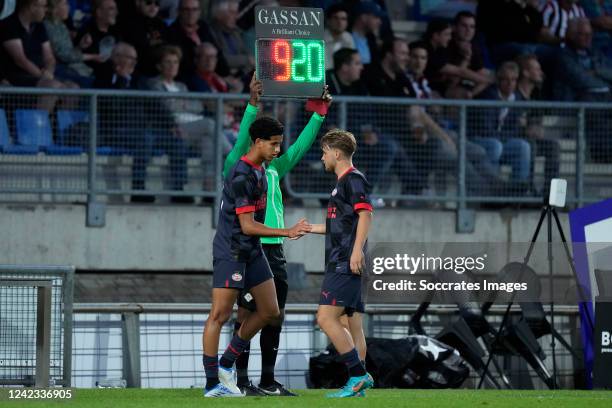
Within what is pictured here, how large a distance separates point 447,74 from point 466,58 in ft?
1.24

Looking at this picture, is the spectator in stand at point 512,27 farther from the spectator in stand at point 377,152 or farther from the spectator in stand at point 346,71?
the spectator in stand at point 377,152

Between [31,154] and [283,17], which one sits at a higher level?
[283,17]

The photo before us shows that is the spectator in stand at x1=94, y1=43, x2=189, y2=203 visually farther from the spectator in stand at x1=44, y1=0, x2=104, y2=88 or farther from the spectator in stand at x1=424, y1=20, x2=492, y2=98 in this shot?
the spectator in stand at x1=424, y1=20, x2=492, y2=98

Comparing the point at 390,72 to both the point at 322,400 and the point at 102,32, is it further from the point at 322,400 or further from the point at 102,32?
the point at 322,400

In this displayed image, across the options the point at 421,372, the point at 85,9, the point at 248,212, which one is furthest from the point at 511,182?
the point at 248,212

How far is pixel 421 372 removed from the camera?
47.2 ft

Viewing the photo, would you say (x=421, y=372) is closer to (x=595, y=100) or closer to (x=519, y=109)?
(x=519, y=109)

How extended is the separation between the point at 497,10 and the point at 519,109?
2.79 meters

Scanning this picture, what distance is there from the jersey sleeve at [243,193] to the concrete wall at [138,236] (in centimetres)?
530

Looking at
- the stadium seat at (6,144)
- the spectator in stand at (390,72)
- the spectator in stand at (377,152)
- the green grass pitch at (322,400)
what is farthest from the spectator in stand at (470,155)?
the green grass pitch at (322,400)

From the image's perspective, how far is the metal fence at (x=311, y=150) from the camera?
16.2 metres

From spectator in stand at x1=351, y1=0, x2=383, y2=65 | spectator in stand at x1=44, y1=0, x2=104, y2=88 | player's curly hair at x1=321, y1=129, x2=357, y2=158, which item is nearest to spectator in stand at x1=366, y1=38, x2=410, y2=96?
spectator in stand at x1=351, y1=0, x2=383, y2=65

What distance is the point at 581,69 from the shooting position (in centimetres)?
1956

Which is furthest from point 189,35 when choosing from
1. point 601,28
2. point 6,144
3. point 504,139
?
point 601,28
